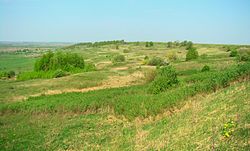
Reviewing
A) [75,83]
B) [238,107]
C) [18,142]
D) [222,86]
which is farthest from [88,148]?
[75,83]

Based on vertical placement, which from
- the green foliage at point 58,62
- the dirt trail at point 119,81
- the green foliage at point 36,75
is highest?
the green foliage at point 58,62

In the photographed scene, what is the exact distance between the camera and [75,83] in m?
42.7

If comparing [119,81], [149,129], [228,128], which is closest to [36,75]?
[119,81]

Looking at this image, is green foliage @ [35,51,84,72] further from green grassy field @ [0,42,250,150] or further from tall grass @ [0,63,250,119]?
tall grass @ [0,63,250,119]

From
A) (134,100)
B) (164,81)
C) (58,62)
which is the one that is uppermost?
(164,81)

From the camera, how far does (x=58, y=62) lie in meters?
61.9

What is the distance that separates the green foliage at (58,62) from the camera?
61.7 m

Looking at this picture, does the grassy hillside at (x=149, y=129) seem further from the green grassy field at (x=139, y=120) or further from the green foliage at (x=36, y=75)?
the green foliage at (x=36, y=75)

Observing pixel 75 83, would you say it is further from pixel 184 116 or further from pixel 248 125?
pixel 248 125

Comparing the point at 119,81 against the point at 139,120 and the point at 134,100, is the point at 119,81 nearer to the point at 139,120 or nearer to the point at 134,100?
the point at 134,100

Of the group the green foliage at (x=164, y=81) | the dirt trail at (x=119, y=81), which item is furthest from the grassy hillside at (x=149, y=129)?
the dirt trail at (x=119, y=81)

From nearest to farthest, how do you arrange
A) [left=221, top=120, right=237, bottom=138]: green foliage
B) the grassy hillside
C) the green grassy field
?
[left=221, top=120, right=237, bottom=138]: green foliage, the grassy hillside, the green grassy field

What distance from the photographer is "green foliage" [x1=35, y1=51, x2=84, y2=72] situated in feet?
202

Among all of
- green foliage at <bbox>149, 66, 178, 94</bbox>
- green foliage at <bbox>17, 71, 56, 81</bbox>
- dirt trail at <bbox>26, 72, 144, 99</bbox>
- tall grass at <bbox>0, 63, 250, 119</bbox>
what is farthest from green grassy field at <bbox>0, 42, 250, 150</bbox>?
green foliage at <bbox>17, 71, 56, 81</bbox>
